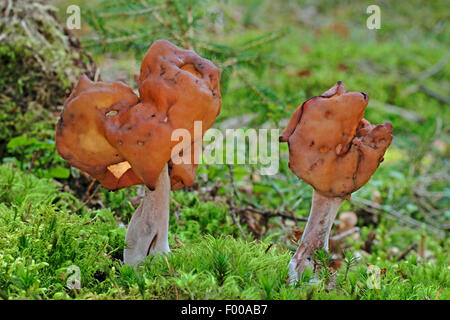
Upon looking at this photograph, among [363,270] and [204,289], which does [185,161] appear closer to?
[204,289]

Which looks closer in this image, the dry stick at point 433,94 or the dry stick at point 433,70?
the dry stick at point 433,94

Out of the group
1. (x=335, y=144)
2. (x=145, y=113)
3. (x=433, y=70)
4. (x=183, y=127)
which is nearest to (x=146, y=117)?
(x=145, y=113)

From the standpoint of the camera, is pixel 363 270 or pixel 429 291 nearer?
pixel 429 291

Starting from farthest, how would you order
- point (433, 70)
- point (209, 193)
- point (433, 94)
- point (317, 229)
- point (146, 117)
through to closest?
point (433, 70) < point (433, 94) < point (209, 193) < point (317, 229) < point (146, 117)

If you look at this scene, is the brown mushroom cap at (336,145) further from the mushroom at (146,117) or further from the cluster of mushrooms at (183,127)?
the mushroom at (146,117)

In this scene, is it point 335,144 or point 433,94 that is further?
point 433,94

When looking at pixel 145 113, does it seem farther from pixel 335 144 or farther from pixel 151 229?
pixel 335 144

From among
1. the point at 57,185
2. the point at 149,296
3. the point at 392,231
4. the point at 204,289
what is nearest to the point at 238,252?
the point at 204,289

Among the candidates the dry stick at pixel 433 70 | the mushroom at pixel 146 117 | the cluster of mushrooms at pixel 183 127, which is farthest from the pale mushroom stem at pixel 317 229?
the dry stick at pixel 433 70
